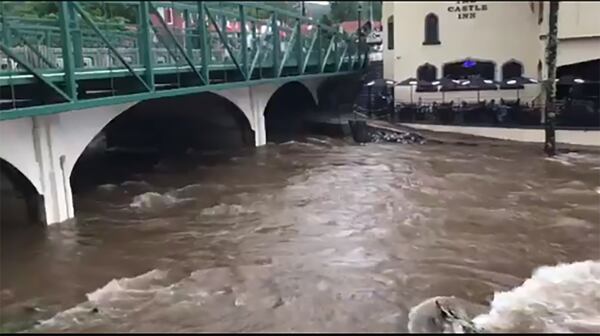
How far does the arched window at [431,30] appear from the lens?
33188 mm

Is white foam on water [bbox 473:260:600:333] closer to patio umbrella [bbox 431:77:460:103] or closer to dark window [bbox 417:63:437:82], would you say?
patio umbrella [bbox 431:77:460:103]

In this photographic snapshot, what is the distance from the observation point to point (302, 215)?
17.3 meters

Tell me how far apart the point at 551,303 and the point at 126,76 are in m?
12.0

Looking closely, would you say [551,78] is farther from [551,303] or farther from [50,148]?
[50,148]

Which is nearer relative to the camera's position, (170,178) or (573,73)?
(170,178)

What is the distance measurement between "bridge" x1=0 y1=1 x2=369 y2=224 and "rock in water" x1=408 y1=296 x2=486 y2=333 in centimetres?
881

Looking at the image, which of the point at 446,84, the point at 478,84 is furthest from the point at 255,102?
the point at 478,84

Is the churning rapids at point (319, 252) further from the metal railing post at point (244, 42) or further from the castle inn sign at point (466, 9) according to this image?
the castle inn sign at point (466, 9)

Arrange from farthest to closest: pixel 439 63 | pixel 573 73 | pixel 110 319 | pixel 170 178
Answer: pixel 439 63 → pixel 573 73 → pixel 170 178 → pixel 110 319

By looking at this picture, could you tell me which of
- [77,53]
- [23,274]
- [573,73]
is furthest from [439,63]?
[23,274]

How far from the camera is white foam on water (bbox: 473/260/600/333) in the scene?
34.2ft

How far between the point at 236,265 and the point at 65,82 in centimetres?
577

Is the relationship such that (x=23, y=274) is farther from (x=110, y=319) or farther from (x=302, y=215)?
(x=302, y=215)

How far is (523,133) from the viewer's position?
1054 inches
